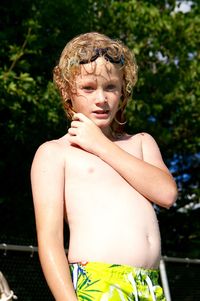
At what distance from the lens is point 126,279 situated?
2.04 m

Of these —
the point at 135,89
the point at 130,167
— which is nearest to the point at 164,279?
the point at 135,89

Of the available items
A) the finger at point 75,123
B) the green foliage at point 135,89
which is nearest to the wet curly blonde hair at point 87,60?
the finger at point 75,123

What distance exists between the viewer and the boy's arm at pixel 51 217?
1998 millimetres

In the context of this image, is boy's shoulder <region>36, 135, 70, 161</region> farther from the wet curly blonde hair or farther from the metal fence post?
the metal fence post

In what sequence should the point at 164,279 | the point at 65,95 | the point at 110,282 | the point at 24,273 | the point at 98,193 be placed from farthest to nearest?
the point at 164,279 → the point at 24,273 → the point at 65,95 → the point at 98,193 → the point at 110,282

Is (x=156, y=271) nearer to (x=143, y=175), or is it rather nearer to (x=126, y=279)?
(x=126, y=279)

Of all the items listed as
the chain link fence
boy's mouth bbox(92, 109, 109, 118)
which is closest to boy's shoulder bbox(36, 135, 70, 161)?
boy's mouth bbox(92, 109, 109, 118)

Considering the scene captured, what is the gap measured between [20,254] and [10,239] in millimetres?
239

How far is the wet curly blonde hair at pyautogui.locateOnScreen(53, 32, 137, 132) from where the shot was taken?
2318 mm

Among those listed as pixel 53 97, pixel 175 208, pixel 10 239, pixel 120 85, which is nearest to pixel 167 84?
pixel 175 208

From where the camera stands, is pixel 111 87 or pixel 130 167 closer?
pixel 130 167

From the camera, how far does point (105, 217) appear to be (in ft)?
6.91

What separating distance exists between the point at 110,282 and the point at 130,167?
35 centimetres

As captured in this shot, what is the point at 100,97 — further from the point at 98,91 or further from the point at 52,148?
the point at 52,148
